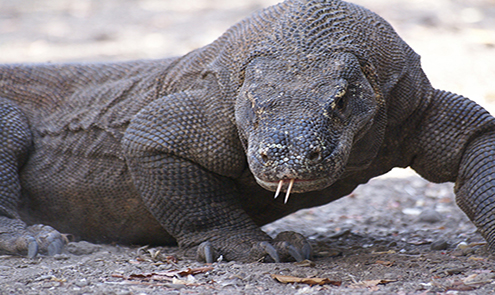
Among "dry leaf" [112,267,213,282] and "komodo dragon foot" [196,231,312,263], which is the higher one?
"komodo dragon foot" [196,231,312,263]

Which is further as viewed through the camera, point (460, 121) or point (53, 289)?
point (460, 121)

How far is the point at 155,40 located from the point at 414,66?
11452 millimetres

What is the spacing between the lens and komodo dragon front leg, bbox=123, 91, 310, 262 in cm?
412

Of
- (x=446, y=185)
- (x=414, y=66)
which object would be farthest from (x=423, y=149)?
(x=446, y=185)

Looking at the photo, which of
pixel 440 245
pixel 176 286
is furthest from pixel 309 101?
pixel 440 245

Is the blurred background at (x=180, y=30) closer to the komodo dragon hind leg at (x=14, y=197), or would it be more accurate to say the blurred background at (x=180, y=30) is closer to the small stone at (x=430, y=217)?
the small stone at (x=430, y=217)

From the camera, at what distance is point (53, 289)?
3273mm

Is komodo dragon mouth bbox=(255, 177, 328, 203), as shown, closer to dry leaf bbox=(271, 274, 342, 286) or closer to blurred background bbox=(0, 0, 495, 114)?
dry leaf bbox=(271, 274, 342, 286)

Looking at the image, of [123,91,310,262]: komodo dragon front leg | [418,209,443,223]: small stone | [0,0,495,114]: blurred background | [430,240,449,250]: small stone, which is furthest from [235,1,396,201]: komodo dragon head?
[0,0,495,114]: blurred background

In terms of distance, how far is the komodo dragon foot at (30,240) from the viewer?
4.26 m

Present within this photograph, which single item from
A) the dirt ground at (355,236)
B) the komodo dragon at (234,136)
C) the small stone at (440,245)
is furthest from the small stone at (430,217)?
the komodo dragon at (234,136)

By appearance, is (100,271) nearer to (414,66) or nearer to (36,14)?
(414,66)

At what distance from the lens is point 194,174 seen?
423cm

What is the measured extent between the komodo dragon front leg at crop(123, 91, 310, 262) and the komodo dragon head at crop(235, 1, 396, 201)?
0.44 meters
